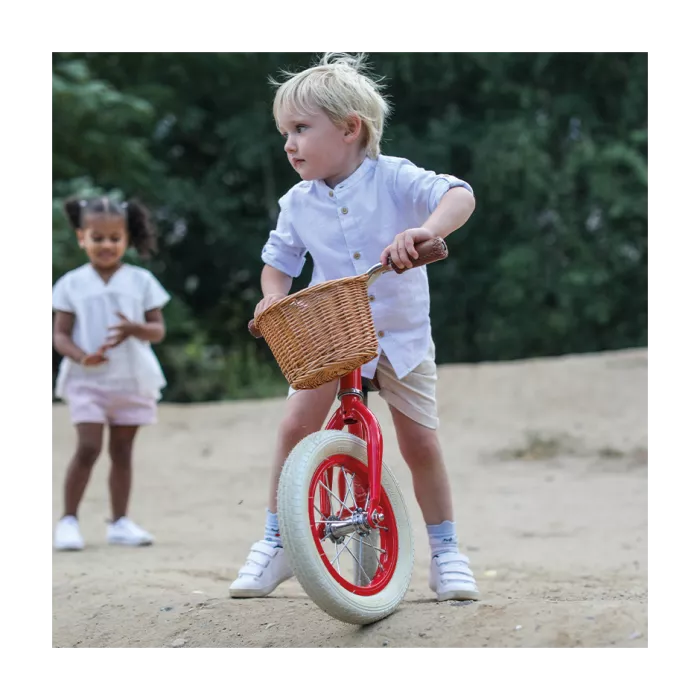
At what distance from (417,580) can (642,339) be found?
11.2 meters

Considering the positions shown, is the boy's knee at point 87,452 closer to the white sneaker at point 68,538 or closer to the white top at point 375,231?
the white sneaker at point 68,538

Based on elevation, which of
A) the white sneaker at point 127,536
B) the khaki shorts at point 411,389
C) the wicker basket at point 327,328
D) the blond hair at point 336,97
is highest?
the blond hair at point 336,97

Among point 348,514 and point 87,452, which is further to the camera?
point 87,452

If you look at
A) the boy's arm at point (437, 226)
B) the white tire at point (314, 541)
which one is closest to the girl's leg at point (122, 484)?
the white tire at point (314, 541)

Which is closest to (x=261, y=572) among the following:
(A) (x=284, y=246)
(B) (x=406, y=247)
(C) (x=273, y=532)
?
(C) (x=273, y=532)

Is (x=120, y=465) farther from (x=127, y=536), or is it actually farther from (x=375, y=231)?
(x=375, y=231)

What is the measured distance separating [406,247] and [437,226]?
0.56 feet

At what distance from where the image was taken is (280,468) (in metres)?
3.11

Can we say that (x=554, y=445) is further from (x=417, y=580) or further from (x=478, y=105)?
(x=478, y=105)

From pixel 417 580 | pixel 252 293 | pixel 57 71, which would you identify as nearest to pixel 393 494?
pixel 417 580

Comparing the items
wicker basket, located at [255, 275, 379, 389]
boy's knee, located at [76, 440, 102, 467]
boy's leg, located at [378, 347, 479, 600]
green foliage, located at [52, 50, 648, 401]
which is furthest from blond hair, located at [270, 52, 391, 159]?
green foliage, located at [52, 50, 648, 401]

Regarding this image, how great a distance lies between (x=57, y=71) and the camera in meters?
11.6

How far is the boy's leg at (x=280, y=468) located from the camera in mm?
3031

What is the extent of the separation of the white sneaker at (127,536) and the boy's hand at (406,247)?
3.06 m
